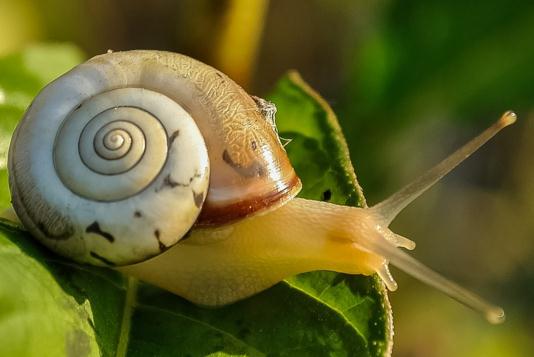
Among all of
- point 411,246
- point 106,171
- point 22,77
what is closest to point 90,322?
point 106,171

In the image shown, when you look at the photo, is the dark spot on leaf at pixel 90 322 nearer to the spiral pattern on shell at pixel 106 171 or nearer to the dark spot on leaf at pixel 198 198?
the spiral pattern on shell at pixel 106 171

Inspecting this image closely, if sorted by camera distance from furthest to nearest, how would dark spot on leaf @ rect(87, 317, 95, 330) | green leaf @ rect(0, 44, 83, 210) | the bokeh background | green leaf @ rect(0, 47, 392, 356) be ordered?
1. the bokeh background
2. green leaf @ rect(0, 44, 83, 210)
3. dark spot on leaf @ rect(87, 317, 95, 330)
4. green leaf @ rect(0, 47, 392, 356)

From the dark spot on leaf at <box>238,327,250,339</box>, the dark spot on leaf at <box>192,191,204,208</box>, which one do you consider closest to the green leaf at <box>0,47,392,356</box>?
the dark spot on leaf at <box>238,327,250,339</box>

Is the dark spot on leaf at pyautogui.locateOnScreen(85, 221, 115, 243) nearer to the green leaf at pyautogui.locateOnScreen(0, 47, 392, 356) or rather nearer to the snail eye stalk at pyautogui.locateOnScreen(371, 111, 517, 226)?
the green leaf at pyautogui.locateOnScreen(0, 47, 392, 356)

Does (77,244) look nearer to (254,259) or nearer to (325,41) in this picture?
(254,259)

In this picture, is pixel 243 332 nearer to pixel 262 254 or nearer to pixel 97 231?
pixel 262 254

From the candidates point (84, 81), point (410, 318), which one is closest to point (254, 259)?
point (84, 81)

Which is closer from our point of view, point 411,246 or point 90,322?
point 90,322
